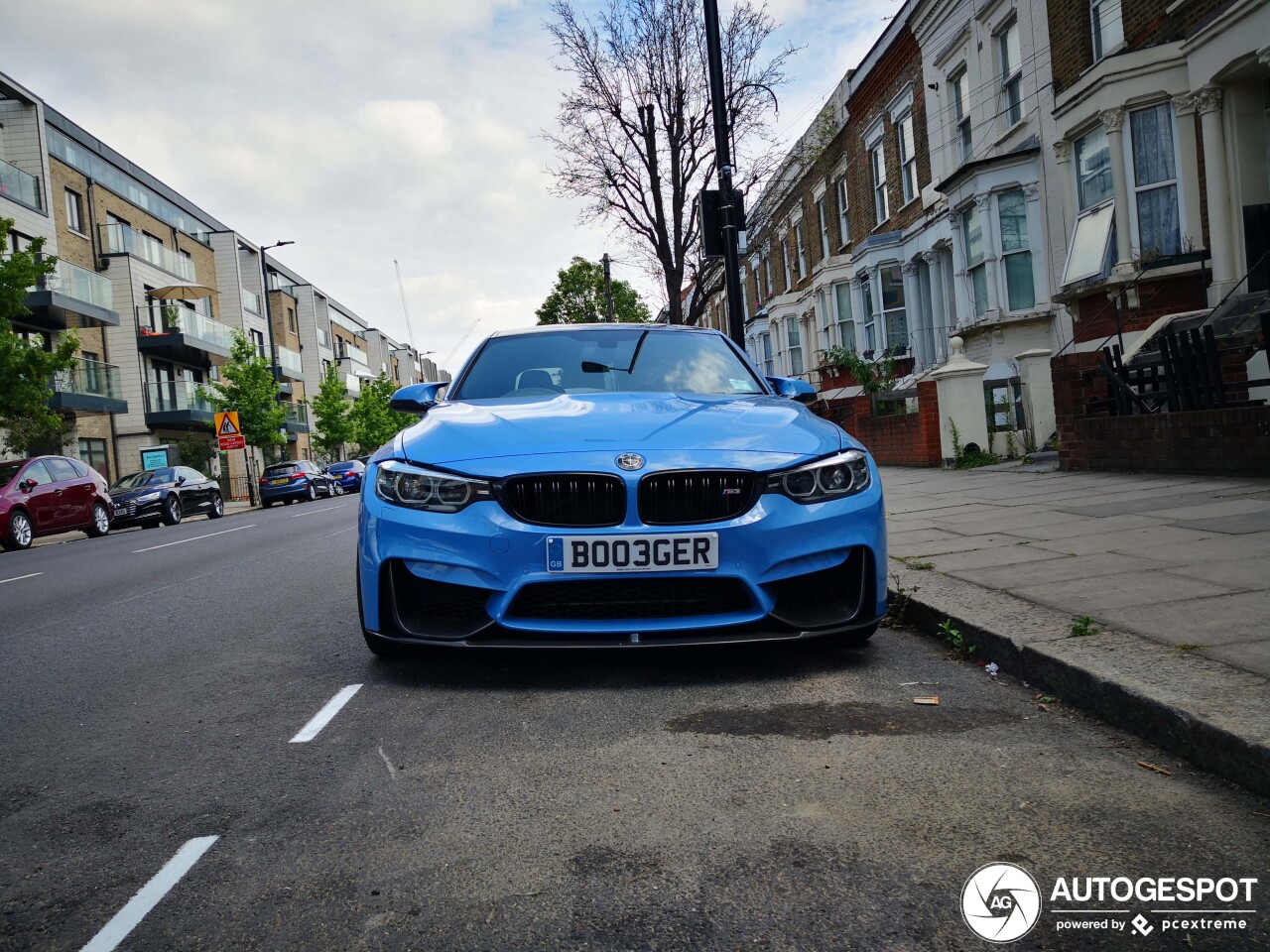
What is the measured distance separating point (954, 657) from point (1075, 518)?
11.1 feet

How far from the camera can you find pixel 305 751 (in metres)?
3.10

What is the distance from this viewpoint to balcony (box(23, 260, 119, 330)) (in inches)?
1121

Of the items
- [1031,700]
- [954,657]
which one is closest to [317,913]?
[1031,700]

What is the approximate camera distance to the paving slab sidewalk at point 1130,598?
2.73m

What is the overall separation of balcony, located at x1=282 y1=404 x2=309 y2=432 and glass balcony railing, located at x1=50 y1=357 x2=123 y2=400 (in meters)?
19.8

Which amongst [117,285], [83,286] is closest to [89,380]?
[83,286]

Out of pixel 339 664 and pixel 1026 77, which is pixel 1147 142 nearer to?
pixel 1026 77

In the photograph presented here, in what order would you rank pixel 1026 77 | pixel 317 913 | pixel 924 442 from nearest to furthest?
pixel 317 913, pixel 924 442, pixel 1026 77

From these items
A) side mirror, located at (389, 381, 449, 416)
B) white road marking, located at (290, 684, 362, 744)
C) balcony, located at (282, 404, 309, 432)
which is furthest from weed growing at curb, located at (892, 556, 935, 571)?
balcony, located at (282, 404, 309, 432)

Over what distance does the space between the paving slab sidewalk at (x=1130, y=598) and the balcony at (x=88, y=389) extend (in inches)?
1106

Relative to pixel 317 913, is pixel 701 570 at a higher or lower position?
higher

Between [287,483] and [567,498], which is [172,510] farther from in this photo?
Answer: [567,498]

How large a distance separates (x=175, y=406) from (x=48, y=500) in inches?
813

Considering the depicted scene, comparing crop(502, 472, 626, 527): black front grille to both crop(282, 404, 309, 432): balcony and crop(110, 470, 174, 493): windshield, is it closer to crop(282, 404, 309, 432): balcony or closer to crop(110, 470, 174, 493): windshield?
crop(110, 470, 174, 493): windshield
